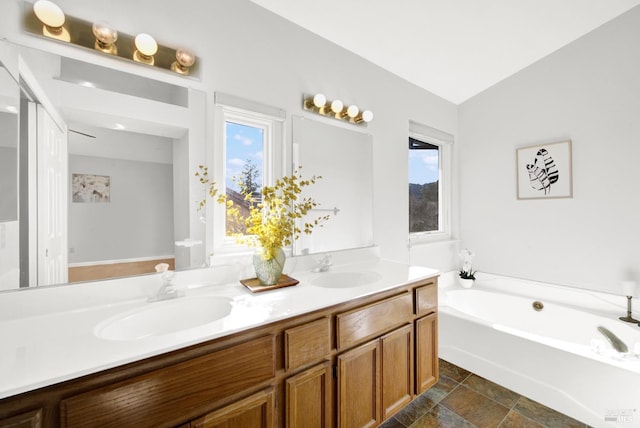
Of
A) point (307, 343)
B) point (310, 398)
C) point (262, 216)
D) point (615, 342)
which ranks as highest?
point (262, 216)

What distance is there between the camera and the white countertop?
2.24 feet

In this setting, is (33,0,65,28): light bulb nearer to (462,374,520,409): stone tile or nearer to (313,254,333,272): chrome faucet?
(313,254,333,272): chrome faucet

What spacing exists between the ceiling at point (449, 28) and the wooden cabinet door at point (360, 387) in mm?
1994

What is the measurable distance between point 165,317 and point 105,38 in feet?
3.99

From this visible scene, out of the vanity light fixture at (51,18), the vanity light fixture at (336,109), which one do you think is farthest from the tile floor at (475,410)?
the vanity light fixture at (51,18)

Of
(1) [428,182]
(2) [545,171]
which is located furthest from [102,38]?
(2) [545,171]

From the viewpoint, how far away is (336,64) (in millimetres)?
2053

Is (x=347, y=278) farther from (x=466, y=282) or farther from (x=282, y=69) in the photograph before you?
(x=466, y=282)

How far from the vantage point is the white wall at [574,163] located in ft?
7.06

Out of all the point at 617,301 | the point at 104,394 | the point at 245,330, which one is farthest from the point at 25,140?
the point at 617,301

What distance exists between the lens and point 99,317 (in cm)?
101

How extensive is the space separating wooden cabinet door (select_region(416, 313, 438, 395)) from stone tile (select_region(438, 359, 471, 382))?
1.65 feet

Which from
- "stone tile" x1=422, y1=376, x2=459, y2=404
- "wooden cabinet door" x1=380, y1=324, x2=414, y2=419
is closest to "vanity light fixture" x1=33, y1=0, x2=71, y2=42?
"wooden cabinet door" x1=380, y1=324, x2=414, y2=419

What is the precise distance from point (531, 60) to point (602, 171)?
116 cm
